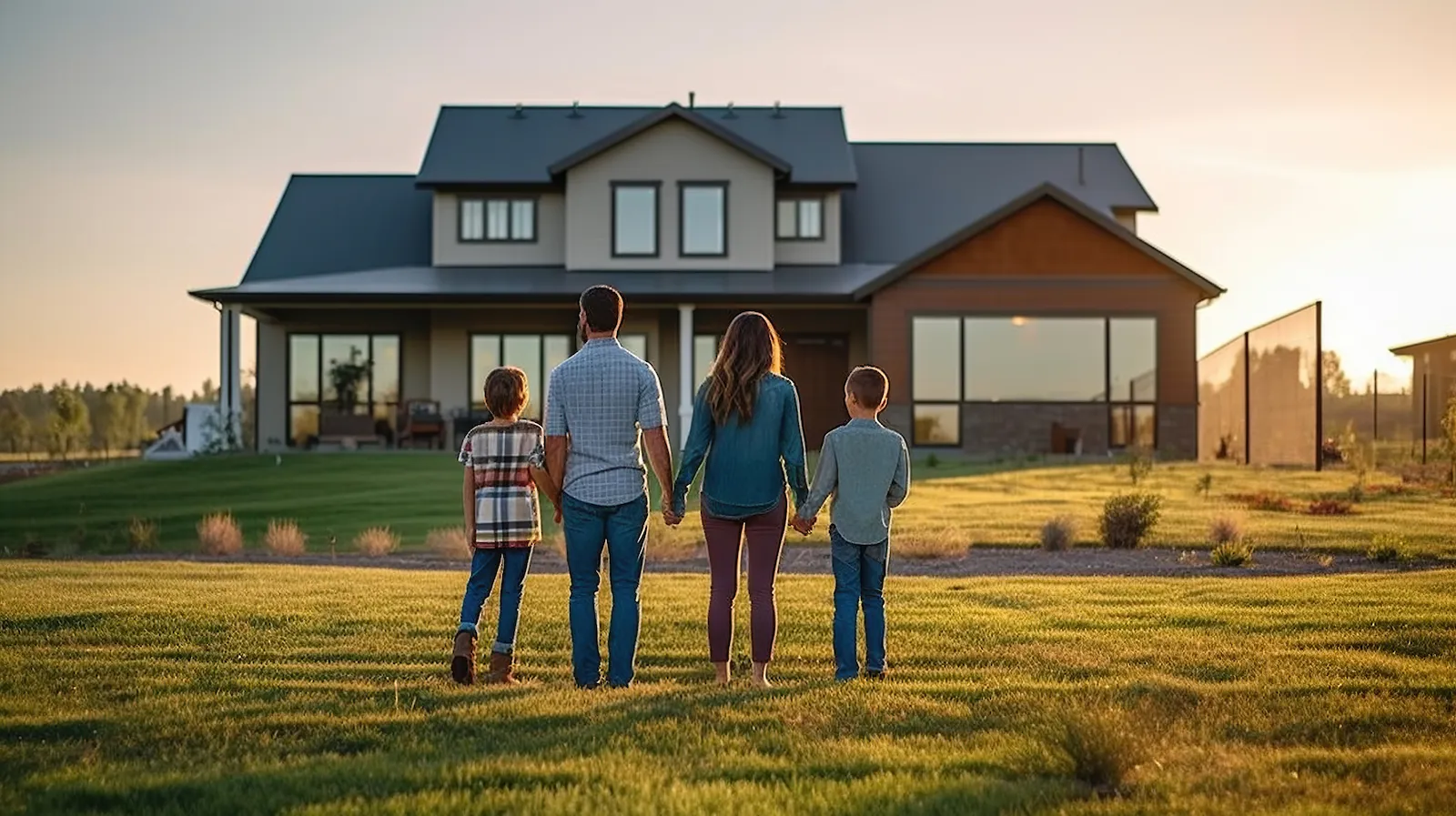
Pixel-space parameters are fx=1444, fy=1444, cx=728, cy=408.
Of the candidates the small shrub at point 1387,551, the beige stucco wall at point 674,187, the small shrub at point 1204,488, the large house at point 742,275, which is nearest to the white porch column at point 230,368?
the large house at point 742,275

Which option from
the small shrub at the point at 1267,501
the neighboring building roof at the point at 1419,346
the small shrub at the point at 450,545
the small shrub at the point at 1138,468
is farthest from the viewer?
the neighboring building roof at the point at 1419,346

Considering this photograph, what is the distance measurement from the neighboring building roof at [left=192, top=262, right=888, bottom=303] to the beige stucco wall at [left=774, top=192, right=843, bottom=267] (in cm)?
25

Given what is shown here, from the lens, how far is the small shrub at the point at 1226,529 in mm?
14266

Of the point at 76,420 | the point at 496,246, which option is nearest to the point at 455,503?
the point at 496,246

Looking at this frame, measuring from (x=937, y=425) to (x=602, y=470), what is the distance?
22.9m

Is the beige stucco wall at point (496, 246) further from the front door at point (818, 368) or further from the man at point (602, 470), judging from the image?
the man at point (602, 470)

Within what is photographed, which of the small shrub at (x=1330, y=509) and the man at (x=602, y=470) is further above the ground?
the man at (x=602, y=470)

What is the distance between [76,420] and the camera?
36.4 meters

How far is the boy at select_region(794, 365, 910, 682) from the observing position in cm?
698

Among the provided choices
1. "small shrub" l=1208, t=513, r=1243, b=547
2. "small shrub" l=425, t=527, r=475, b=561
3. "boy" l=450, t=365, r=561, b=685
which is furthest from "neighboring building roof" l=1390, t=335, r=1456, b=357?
"boy" l=450, t=365, r=561, b=685

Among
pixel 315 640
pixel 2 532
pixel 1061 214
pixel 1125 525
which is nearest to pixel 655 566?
pixel 1125 525

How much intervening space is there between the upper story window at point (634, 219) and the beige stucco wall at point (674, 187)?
4.6 inches

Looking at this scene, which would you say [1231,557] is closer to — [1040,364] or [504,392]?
[504,392]

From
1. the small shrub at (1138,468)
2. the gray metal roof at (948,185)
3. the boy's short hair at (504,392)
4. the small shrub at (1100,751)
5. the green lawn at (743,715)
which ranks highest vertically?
the gray metal roof at (948,185)
